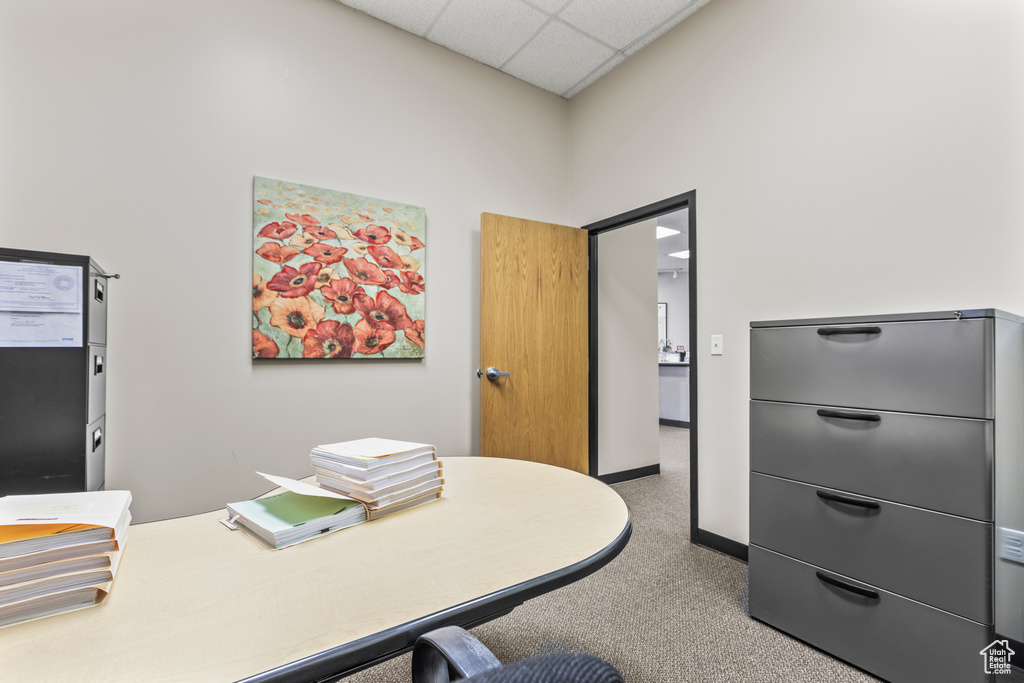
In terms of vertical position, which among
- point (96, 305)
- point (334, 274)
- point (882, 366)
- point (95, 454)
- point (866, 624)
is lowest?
point (866, 624)

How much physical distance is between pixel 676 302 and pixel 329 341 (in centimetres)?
715

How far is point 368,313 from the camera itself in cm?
264

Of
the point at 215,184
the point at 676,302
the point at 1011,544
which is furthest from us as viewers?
the point at 676,302

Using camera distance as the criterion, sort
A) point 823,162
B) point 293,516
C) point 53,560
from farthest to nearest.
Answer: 1. point 823,162
2. point 293,516
3. point 53,560

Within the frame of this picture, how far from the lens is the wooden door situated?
2.96 meters

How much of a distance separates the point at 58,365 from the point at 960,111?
3.25 metres

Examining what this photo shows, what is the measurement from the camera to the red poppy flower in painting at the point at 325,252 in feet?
8.17

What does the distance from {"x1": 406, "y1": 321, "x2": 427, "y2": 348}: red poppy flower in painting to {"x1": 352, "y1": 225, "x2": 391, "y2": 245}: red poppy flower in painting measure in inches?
19.6

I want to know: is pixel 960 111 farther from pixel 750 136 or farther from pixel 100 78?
pixel 100 78

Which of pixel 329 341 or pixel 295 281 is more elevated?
pixel 295 281

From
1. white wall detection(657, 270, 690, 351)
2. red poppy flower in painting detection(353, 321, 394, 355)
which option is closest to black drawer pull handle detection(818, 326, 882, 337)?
red poppy flower in painting detection(353, 321, 394, 355)

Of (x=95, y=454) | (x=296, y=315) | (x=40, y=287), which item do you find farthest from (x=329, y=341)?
(x=40, y=287)

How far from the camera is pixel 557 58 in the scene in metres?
3.03

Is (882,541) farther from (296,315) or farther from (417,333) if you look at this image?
(296,315)
